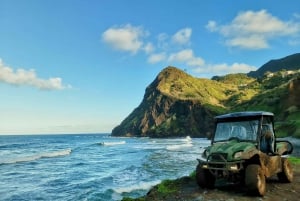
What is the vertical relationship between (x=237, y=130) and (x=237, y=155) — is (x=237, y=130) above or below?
above

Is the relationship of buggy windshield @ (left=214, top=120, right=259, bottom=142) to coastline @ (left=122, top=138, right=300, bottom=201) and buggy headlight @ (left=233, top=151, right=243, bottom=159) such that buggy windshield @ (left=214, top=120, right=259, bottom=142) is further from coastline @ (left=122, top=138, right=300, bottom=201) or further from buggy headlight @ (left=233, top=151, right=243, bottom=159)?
coastline @ (left=122, top=138, right=300, bottom=201)

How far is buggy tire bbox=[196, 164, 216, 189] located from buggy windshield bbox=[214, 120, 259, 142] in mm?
1500

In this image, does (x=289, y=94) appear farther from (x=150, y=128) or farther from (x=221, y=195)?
(x=150, y=128)

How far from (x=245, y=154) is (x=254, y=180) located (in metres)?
0.90

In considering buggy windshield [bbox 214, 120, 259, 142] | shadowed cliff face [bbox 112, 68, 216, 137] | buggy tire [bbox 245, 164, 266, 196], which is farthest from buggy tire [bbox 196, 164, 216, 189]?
shadowed cliff face [bbox 112, 68, 216, 137]

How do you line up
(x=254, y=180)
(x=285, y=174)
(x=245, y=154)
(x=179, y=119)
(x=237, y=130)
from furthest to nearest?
(x=179, y=119), (x=285, y=174), (x=237, y=130), (x=245, y=154), (x=254, y=180)

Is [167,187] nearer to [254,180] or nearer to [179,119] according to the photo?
[254,180]

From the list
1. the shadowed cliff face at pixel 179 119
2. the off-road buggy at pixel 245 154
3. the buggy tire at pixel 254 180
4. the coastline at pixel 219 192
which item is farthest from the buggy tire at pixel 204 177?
Result: the shadowed cliff face at pixel 179 119

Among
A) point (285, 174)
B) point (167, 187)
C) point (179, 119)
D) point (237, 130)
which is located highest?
point (179, 119)

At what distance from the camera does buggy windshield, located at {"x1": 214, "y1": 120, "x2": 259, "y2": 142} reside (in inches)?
524

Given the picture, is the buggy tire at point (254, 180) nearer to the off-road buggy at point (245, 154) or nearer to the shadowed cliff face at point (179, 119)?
the off-road buggy at point (245, 154)

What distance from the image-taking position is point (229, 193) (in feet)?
40.6

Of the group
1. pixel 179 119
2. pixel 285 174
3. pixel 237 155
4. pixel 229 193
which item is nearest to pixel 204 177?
pixel 229 193

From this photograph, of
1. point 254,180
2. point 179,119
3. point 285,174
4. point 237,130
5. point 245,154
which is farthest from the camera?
point 179,119
